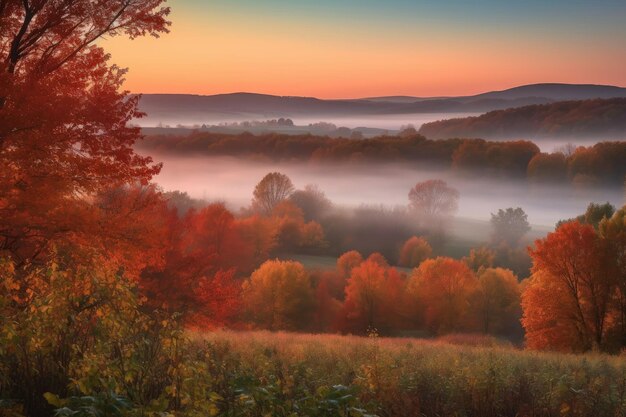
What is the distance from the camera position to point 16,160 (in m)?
13.6

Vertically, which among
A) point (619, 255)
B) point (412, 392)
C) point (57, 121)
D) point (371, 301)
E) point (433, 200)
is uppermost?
point (57, 121)

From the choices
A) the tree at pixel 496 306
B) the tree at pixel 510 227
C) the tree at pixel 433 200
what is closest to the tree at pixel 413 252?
the tree at pixel 510 227

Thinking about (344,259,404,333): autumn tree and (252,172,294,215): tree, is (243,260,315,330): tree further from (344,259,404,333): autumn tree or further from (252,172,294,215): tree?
(252,172,294,215): tree

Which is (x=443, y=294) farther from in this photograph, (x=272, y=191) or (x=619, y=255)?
(x=272, y=191)

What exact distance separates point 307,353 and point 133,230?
5.39 metres

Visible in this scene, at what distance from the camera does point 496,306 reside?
2379 inches

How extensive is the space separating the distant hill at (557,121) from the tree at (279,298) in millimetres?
102704

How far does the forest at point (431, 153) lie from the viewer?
124 metres

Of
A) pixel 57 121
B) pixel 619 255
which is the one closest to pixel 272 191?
pixel 619 255

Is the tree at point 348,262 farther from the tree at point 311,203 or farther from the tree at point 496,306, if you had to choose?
the tree at point 311,203

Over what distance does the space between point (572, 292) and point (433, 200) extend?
85736mm

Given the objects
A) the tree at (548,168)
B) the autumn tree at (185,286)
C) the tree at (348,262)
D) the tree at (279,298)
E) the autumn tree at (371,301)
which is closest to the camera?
the autumn tree at (185,286)

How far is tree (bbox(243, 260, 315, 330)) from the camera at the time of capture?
183 feet

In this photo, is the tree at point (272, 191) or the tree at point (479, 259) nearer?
the tree at point (479, 259)
